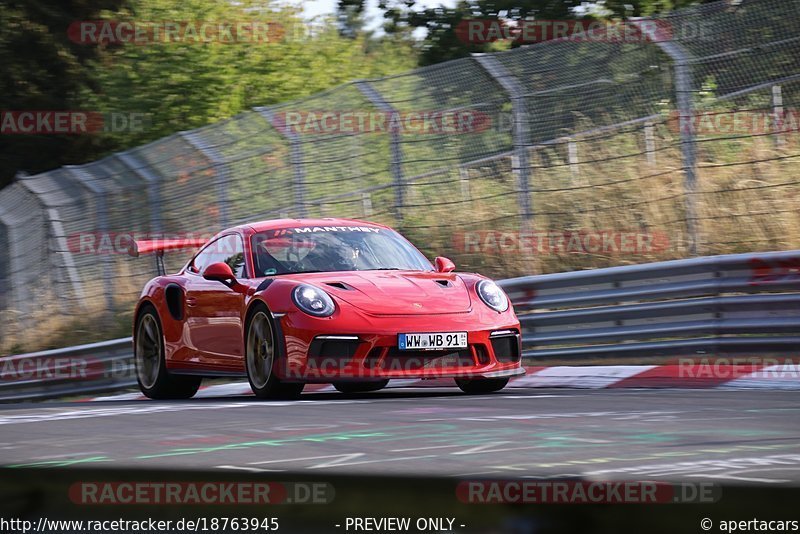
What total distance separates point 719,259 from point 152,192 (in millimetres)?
9106

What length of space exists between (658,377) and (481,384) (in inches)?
47.5

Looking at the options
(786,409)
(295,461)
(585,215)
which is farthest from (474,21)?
(295,461)

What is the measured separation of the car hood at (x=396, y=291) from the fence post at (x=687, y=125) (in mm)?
2669

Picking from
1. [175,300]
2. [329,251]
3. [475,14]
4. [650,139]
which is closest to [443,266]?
[329,251]

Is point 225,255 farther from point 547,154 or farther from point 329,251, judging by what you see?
point 547,154

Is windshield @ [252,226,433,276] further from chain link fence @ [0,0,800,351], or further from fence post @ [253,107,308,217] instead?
fence post @ [253,107,308,217]

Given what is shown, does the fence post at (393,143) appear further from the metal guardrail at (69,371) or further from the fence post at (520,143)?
the metal guardrail at (69,371)

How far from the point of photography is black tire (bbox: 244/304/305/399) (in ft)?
26.4

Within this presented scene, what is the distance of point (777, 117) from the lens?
11156mm

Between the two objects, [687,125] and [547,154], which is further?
[547,154]

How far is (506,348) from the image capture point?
27.3 ft

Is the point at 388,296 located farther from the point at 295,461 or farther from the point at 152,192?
the point at 152,192

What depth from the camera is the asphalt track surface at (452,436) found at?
3613 millimetres

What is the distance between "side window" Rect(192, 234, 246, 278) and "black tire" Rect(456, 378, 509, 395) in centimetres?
164
